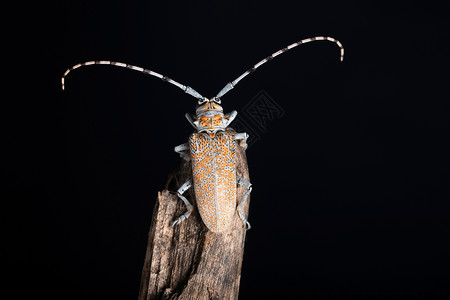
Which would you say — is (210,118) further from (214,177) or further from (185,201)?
(185,201)

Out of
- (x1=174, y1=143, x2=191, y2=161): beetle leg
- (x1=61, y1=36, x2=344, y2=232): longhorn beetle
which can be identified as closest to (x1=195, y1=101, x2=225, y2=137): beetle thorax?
(x1=61, y1=36, x2=344, y2=232): longhorn beetle

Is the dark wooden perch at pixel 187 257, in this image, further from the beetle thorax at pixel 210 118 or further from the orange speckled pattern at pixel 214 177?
the beetle thorax at pixel 210 118

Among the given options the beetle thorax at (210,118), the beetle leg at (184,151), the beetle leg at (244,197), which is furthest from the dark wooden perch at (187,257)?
the beetle thorax at (210,118)

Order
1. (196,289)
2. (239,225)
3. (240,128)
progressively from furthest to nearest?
(240,128) → (239,225) → (196,289)

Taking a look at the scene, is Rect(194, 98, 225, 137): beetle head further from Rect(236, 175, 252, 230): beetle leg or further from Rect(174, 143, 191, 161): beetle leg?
Rect(236, 175, 252, 230): beetle leg

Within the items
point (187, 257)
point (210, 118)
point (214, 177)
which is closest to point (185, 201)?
point (214, 177)

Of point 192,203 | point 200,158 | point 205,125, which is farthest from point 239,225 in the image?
point 205,125

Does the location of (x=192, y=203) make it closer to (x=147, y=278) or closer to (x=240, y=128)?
(x=147, y=278)
